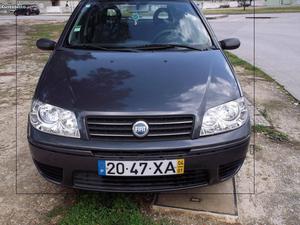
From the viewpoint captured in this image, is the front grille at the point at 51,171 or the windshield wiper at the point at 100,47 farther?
the windshield wiper at the point at 100,47

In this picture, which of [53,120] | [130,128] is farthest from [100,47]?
[130,128]

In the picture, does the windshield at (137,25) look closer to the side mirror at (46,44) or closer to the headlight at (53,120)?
the side mirror at (46,44)

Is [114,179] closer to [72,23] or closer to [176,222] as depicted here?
[176,222]

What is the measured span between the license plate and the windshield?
55.0 inches

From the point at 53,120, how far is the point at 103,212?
2.60ft

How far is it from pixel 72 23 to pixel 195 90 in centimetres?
185

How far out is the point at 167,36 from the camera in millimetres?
3701

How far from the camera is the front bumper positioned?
2490 mm

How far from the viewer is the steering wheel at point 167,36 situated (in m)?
3.64

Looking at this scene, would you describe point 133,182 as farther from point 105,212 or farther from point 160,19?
point 160,19

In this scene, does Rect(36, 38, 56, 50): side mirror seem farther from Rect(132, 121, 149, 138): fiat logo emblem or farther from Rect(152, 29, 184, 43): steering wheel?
Rect(132, 121, 149, 138): fiat logo emblem

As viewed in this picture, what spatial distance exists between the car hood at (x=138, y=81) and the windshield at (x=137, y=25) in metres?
0.34

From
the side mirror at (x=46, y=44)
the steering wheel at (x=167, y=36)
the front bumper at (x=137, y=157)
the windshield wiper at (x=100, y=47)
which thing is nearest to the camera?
the front bumper at (x=137, y=157)

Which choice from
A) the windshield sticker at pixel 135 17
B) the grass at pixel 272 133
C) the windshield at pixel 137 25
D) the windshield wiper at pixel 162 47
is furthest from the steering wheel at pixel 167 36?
the grass at pixel 272 133
